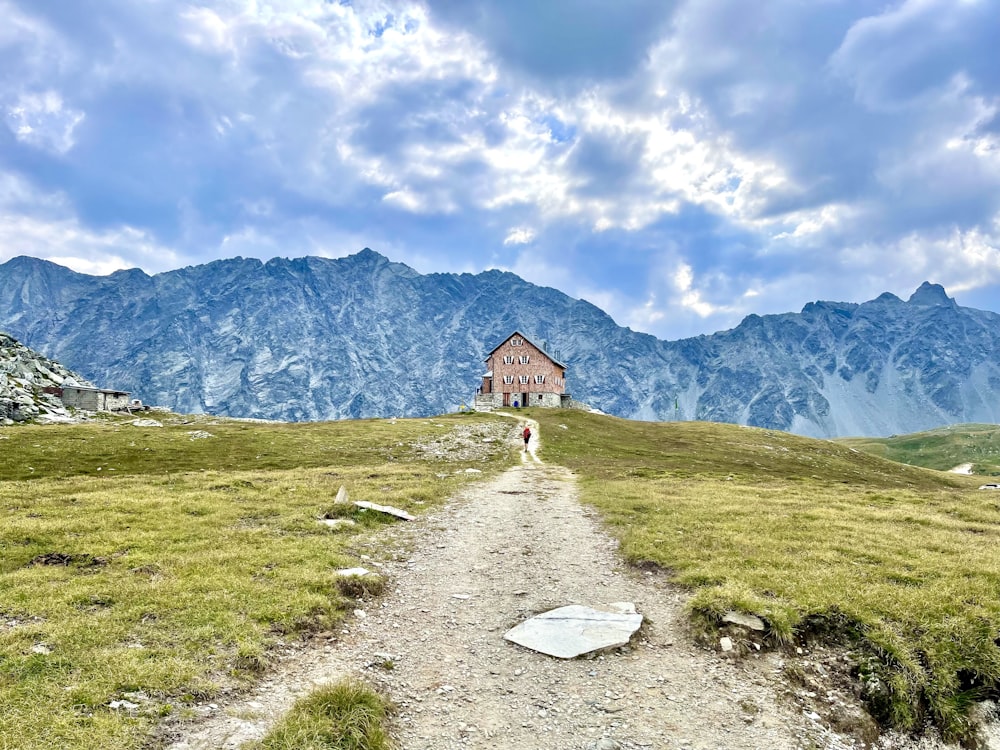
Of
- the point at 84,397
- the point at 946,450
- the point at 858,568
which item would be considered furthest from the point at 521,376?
the point at 946,450

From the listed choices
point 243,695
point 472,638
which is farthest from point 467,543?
point 243,695

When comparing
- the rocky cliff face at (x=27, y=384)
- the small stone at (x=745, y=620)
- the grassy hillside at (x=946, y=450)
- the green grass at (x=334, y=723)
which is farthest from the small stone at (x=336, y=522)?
the grassy hillside at (x=946, y=450)

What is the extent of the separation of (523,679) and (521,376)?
11536cm

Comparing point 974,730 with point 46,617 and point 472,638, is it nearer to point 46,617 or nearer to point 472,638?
point 472,638

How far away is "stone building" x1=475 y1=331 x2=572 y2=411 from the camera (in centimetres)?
12438

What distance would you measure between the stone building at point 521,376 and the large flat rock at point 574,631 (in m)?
110

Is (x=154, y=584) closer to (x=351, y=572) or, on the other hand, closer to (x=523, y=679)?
(x=351, y=572)

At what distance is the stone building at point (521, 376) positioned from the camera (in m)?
124

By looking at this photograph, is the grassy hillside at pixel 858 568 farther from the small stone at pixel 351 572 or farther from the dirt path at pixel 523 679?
the small stone at pixel 351 572

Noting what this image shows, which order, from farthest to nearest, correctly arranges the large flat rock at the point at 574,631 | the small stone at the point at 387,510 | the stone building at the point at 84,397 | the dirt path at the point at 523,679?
the stone building at the point at 84,397 < the small stone at the point at 387,510 < the large flat rock at the point at 574,631 < the dirt path at the point at 523,679

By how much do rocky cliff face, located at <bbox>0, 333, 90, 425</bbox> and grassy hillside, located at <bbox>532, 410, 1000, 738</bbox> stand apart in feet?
258

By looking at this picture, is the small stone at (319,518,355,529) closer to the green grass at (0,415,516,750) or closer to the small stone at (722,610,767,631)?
the green grass at (0,415,516,750)

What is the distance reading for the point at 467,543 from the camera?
19766 millimetres

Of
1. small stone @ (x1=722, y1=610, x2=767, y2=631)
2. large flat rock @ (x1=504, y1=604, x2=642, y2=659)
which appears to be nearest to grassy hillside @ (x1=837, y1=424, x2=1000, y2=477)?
small stone @ (x1=722, y1=610, x2=767, y2=631)
